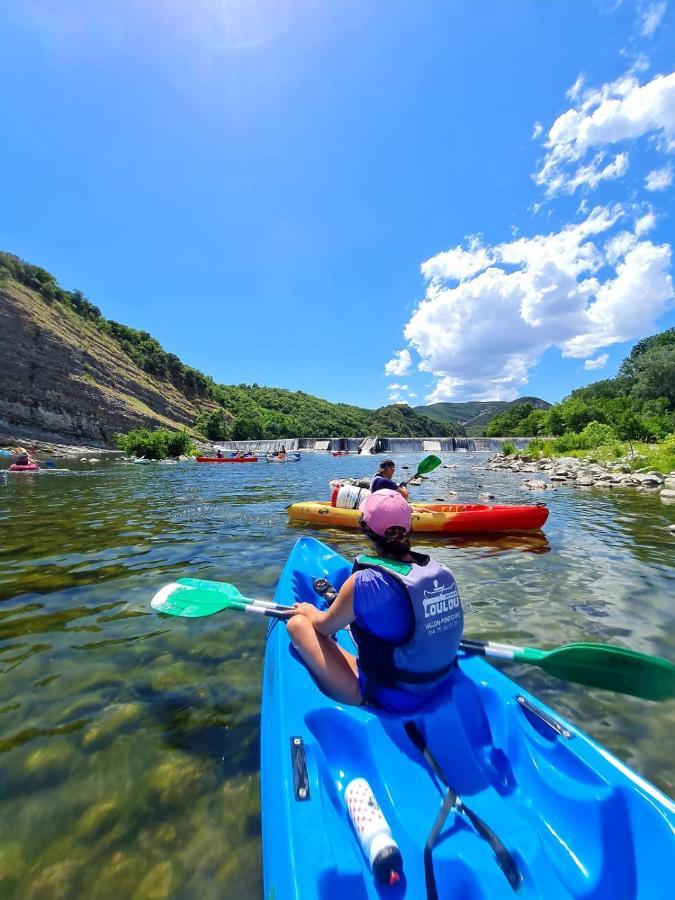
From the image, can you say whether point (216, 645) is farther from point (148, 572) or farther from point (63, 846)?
point (148, 572)

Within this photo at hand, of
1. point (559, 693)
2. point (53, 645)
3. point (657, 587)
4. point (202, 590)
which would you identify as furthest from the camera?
point (657, 587)

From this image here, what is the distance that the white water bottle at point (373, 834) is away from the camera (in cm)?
142

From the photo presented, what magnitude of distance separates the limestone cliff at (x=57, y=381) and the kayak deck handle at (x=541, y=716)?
51.5 metres

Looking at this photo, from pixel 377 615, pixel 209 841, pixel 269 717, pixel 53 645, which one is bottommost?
pixel 209 841

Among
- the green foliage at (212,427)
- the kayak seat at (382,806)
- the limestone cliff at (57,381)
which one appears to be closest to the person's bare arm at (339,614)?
the kayak seat at (382,806)

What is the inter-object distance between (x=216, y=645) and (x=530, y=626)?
10.7ft

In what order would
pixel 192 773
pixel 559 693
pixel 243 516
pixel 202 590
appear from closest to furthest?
1. pixel 192 773
2. pixel 559 693
3. pixel 202 590
4. pixel 243 516

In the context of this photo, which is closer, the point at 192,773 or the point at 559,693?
the point at 192,773

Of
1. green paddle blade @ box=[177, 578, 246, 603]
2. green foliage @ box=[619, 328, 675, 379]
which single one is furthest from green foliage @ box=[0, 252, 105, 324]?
green foliage @ box=[619, 328, 675, 379]

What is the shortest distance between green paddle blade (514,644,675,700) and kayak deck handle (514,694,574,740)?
0.63 metres

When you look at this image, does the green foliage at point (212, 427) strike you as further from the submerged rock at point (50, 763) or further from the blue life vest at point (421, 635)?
the blue life vest at point (421, 635)

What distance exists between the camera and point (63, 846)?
211cm

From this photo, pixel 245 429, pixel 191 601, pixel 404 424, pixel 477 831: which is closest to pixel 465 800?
pixel 477 831

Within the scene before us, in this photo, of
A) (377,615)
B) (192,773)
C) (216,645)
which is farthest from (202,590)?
(377,615)
